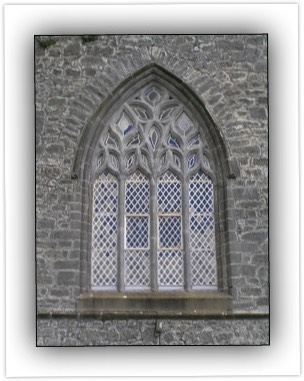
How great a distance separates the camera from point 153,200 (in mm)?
11445

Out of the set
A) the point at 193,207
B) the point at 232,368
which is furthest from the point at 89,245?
the point at 232,368

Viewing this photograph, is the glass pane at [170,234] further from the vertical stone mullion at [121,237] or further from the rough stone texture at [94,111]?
the rough stone texture at [94,111]

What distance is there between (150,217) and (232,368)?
87.2 inches

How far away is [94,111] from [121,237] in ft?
5.04

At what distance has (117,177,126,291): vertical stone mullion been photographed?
36.9 feet

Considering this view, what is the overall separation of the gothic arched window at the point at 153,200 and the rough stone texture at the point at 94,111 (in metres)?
0.34

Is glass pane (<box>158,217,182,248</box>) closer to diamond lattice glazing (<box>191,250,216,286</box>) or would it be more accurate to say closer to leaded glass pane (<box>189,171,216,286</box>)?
leaded glass pane (<box>189,171,216,286</box>)

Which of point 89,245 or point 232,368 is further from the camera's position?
point 89,245

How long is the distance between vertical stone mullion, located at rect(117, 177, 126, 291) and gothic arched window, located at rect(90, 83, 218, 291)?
1cm

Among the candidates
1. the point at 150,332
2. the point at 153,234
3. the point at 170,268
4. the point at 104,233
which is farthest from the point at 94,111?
the point at 150,332

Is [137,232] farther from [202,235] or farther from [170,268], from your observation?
[202,235]

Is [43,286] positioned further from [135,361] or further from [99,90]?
[99,90]

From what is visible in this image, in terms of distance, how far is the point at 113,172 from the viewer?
11.6m
